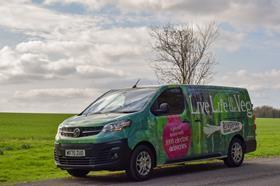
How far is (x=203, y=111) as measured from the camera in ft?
44.7

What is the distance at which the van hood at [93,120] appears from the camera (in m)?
11.4

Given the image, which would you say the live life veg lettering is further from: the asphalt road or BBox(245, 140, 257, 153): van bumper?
the asphalt road

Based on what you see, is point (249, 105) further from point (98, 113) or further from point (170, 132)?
point (98, 113)

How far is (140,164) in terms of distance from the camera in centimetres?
1160

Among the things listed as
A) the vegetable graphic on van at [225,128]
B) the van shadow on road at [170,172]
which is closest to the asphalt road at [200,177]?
the van shadow on road at [170,172]

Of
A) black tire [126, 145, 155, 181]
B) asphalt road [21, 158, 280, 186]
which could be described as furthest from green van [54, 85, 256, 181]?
asphalt road [21, 158, 280, 186]

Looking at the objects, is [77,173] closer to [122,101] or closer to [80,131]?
[80,131]

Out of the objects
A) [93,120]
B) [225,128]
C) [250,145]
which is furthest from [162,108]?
[250,145]

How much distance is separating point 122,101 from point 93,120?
1120 mm

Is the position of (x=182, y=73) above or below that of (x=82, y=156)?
above

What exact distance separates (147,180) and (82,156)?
145cm

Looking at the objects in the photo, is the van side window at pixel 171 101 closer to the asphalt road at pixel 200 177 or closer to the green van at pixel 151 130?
the green van at pixel 151 130

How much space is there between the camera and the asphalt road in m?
11.3

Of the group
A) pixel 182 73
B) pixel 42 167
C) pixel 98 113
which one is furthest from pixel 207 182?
pixel 182 73
